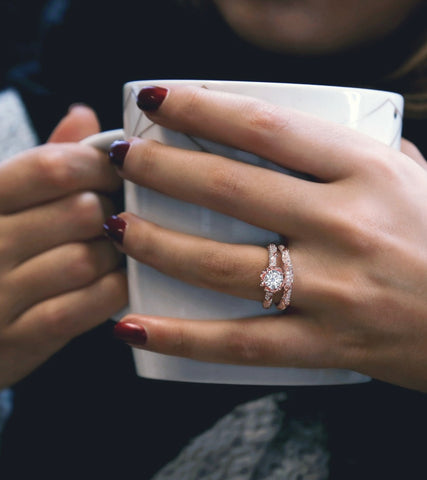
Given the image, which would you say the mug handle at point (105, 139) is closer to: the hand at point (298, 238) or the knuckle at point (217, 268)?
the hand at point (298, 238)

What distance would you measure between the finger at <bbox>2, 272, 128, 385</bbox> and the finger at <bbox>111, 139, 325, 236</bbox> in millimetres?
169

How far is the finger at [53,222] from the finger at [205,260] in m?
0.08

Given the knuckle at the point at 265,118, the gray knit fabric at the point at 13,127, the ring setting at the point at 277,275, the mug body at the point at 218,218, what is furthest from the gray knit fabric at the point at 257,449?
the gray knit fabric at the point at 13,127

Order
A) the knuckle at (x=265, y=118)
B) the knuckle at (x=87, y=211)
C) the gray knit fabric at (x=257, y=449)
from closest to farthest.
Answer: the knuckle at (x=265, y=118)
the knuckle at (x=87, y=211)
the gray knit fabric at (x=257, y=449)

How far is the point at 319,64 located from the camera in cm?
82

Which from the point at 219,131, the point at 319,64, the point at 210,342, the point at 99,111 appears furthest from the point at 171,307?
the point at 99,111

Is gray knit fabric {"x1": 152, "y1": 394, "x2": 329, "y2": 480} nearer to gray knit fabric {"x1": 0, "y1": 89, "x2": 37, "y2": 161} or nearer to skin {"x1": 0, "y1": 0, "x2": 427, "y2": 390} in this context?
skin {"x1": 0, "y1": 0, "x2": 427, "y2": 390}

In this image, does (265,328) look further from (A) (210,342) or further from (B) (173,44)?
(B) (173,44)

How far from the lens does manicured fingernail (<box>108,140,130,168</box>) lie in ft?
1.34

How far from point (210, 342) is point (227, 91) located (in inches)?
8.4

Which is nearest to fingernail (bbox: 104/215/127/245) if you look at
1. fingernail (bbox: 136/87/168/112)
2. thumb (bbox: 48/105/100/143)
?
fingernail (bbox: 136/87/168/112)

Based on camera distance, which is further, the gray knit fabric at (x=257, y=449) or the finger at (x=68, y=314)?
the gray knit fabric at (x=257, y=449)

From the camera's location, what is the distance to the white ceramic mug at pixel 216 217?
379 mm

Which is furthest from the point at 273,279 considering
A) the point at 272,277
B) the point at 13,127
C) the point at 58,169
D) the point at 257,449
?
the point at 13,127
